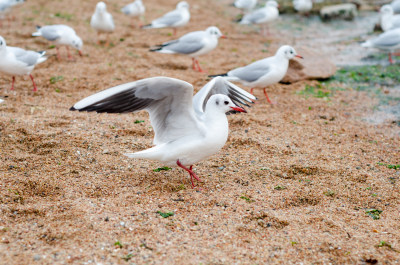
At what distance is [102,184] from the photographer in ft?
12.9

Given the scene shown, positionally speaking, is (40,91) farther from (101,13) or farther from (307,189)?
(307,189)

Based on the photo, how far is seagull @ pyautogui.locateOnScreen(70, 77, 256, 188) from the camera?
137 inches

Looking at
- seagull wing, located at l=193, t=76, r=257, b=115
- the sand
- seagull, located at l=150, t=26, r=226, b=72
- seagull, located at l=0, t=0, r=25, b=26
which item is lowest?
the sand

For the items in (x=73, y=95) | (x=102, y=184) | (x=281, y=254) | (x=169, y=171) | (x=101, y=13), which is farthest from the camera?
(x=101, y=13)

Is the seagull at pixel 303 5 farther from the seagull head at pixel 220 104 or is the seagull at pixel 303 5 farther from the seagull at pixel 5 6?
the seagull head at pixel 220 104

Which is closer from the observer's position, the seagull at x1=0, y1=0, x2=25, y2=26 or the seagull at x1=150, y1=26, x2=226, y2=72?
the seagull at x1=150, y1=26, x2=226, y2=72

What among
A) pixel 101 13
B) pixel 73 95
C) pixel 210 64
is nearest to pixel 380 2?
pixel 210 64

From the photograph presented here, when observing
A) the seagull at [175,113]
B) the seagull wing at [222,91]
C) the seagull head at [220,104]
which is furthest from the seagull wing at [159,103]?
the seagull wing at [222,91]

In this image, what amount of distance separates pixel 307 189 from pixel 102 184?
1884mm

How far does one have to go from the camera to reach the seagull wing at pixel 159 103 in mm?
3432

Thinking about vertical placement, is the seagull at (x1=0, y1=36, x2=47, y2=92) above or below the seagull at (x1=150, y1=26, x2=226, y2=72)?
above

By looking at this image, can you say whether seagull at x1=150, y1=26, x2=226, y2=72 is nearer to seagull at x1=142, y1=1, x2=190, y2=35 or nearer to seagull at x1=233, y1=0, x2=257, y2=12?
seagull at x1=142, y1=1, x2=190, y2=35

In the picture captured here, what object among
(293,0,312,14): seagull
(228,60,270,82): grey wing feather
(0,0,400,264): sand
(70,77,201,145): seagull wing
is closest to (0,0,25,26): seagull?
(0,0,400,264): sand

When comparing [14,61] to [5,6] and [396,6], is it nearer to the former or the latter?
[5,6]
